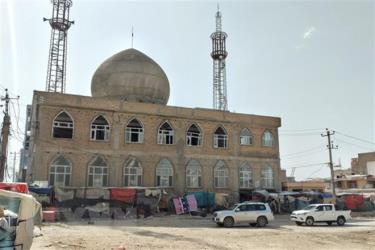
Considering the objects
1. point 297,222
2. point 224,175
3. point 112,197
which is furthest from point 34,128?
point 297,222

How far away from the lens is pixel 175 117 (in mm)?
31406

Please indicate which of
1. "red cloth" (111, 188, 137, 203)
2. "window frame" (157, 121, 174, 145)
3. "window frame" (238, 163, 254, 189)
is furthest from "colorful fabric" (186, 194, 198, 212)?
"window frame" (238, 163, 254, 189)

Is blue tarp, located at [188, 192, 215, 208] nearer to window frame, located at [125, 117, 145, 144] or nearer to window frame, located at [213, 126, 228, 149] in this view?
window frame, located at [213, 126, 228, 149]

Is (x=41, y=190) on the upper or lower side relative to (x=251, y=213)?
upper

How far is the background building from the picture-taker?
27469 millimetres

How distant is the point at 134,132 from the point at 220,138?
24.6ft

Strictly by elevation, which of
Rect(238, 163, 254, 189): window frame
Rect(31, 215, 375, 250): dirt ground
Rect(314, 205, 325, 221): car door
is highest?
Rect(238, 163, 254, 189): window frame

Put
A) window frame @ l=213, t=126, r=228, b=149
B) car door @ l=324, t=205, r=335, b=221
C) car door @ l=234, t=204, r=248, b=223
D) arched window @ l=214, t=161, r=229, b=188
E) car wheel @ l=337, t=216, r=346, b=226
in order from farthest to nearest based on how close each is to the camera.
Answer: window frame @ l=213, t=126, r=228, b=149 → arched window @ l=214, t=161, r=229, b=188 → car wheel @ l=337, t=216, r=346, b=226 → car door @ l=324, t=205, r=335, b=221 → car door @ l=234, t=204, r=248, b=223

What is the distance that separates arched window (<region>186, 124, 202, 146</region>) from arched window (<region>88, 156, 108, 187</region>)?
701 cm

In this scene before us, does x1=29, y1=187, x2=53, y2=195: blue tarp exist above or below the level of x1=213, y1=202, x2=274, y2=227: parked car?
above

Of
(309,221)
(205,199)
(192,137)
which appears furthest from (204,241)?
(192,137)

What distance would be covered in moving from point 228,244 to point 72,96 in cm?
1838

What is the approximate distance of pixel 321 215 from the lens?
23.0m

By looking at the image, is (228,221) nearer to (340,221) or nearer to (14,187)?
(340,221)
